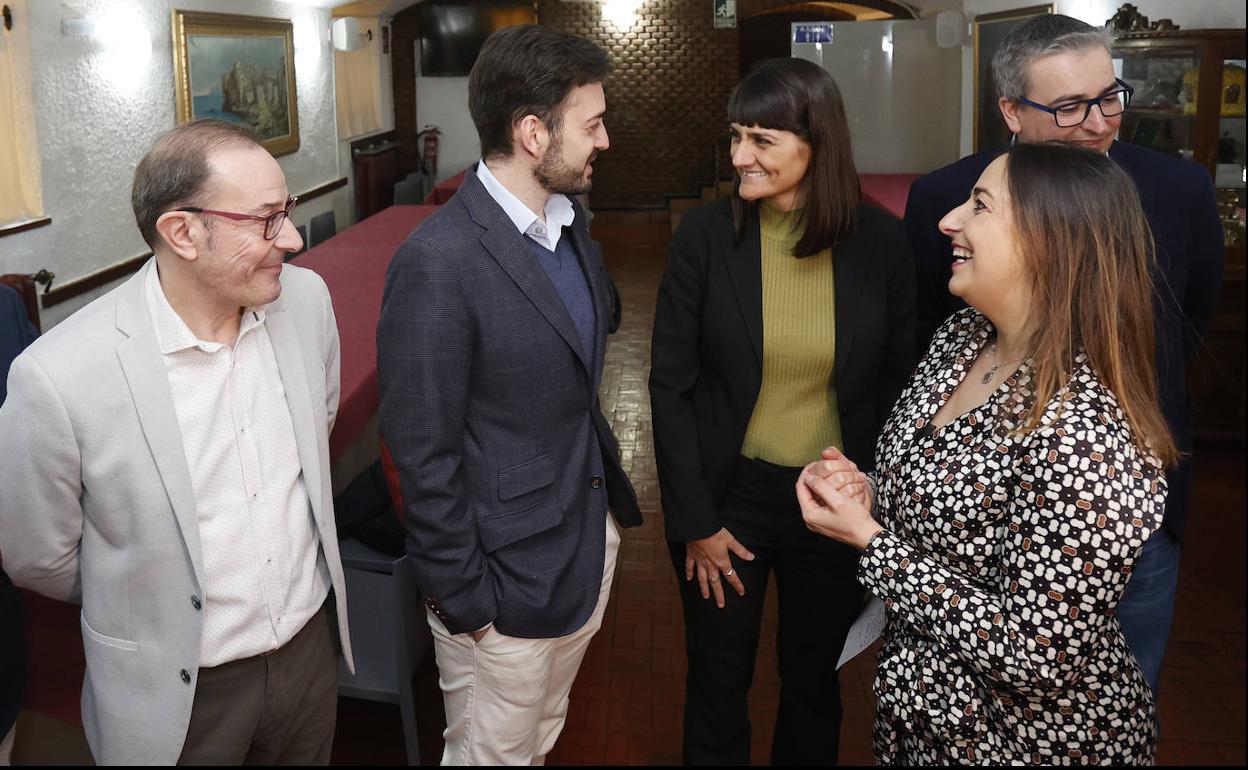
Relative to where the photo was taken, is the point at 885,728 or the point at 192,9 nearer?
the point at 885,728

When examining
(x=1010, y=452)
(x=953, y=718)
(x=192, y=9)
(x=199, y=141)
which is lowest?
(x=953, y=718)

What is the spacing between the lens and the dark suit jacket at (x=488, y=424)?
6.22 ft

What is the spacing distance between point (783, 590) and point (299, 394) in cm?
118

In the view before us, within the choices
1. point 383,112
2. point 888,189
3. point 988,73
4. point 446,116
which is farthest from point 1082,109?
point 446,116

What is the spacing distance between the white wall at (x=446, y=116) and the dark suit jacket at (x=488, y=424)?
12.5m

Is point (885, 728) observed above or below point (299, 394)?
below

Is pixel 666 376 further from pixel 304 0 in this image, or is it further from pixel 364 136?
pixel 364 136

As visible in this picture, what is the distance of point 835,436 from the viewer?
2.29 m

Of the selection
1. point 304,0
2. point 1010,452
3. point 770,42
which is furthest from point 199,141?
point 770,42

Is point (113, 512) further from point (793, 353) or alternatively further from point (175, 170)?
point (793, 353)

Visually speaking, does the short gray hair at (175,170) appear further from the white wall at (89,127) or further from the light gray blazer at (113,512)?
the white wall at (89,127)

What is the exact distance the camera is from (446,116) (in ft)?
46.7

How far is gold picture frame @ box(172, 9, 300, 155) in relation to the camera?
7188 mm

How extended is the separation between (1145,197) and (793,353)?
809 mm
